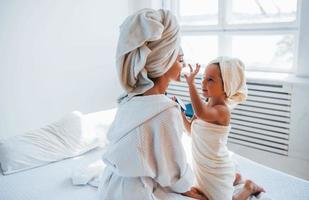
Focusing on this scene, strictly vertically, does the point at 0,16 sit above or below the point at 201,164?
above

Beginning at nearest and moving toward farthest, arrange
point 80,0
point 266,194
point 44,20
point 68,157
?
point 266,194 < point 68,157 < point 44,20 < point 80,0

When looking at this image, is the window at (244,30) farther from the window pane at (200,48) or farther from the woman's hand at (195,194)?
the woman's hand at (195,194)

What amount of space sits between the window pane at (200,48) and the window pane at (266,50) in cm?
23

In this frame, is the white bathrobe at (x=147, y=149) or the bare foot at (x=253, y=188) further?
the bare foot at (x=253, y=188)

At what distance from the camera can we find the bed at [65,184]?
1486 mm

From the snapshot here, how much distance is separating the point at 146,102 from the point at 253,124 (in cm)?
166

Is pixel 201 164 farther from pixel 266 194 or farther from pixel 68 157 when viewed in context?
pixel 68 157

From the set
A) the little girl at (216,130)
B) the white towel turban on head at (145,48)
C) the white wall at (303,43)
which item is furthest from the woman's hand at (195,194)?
the white wall at (303,43)

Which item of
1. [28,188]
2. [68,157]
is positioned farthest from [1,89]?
[28,188]

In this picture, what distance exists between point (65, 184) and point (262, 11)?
2.18m

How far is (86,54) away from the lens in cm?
284

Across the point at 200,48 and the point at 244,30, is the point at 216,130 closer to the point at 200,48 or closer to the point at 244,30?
the point at 244,30

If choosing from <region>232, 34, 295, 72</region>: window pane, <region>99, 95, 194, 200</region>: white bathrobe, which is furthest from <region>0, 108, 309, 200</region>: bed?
<region>232, 34, 295, 72</region>: window pane

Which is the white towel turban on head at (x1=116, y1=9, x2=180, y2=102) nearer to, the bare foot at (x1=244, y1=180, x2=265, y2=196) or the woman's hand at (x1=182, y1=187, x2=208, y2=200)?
the woman's hand at (x1=182, y1=187, x2=208, y2=200)
